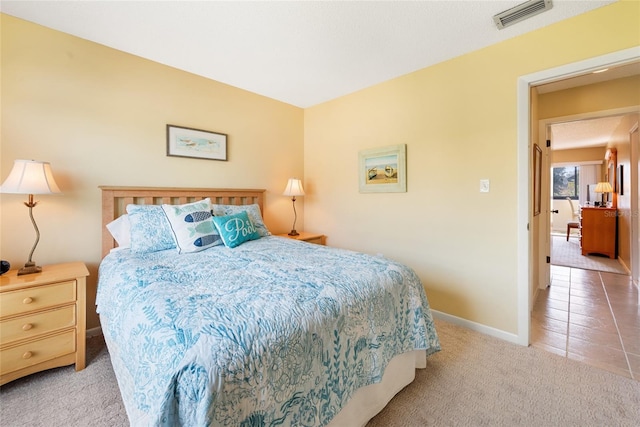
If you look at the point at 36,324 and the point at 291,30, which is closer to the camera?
the point at 36,324

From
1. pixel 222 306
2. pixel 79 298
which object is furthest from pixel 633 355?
pixel 79 298

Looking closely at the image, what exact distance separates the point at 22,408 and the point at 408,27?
360 centimetres

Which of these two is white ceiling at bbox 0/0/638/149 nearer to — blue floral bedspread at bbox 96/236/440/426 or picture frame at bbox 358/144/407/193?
picture frame at bbox 358/144/407/193

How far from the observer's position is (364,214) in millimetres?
3383

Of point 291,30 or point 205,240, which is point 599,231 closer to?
point 291,30

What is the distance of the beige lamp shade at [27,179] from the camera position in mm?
1792

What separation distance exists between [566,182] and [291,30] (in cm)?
1094

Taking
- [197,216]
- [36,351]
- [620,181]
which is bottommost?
[36,351]

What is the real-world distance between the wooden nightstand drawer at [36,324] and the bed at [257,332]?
22 cm

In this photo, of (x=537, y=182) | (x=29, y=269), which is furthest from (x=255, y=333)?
(x=537, y=182)

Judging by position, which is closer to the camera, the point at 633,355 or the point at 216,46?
the point at 633,355

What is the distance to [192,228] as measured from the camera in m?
2.28

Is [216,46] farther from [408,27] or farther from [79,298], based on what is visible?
[79,298]

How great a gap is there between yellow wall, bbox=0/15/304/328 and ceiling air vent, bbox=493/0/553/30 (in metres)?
2.74
